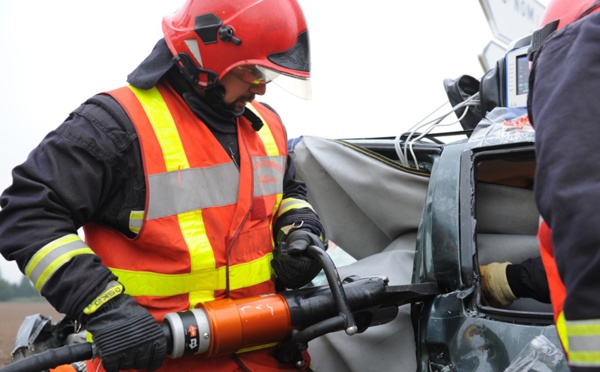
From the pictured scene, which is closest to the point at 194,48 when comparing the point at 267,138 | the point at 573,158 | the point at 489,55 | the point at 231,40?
the point at 231,40

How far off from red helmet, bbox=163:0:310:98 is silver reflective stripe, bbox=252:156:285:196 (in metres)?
0.29

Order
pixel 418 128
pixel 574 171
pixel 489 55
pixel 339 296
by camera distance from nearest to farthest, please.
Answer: pixel 574 171, pixel 339 296, pixel 418 128, pixel 489 55

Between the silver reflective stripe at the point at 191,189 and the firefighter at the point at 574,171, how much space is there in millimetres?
1283

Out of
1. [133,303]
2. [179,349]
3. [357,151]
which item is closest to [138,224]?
[133,303]

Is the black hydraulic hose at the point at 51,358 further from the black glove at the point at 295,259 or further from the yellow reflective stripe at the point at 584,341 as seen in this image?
the yellow reflective stripe at the point at 584,341

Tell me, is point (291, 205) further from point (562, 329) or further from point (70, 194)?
point (562, 329)

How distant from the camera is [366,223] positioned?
11.2 feet

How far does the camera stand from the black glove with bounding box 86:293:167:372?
2.03 metres

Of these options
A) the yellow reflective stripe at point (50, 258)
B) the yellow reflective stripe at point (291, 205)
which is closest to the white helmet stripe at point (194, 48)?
the yellow reflective stripe at point (291, 205)

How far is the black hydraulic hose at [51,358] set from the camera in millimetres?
1974

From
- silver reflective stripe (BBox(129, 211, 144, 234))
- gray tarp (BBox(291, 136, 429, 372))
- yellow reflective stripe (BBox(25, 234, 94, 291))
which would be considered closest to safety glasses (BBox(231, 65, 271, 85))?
silver reflective stripe (BBox(129, 211, 144, 234))

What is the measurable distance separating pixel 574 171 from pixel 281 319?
4.39ft

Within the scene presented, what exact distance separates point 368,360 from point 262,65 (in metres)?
1.12

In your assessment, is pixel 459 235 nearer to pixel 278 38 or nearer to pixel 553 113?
pixel 278 38
